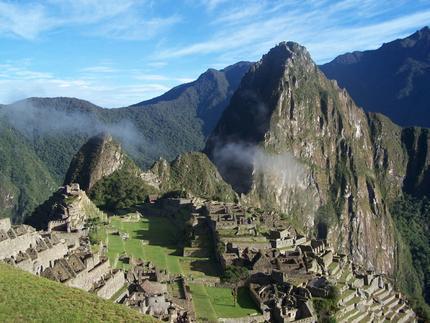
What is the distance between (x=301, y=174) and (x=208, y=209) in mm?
125108

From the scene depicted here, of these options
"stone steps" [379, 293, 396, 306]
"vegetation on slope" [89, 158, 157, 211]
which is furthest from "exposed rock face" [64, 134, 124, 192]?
"stone steps" [379, 293, 396, 306]

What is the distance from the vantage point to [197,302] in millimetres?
43094

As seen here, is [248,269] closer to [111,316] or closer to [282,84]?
[111,316]

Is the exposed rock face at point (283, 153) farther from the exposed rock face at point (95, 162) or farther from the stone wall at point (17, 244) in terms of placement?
the stone wall at point (17, 244)

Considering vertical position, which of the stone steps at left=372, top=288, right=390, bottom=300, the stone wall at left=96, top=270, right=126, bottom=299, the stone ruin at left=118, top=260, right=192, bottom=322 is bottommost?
→ the stone steps at left=372, top=288, right=390, bottom=300

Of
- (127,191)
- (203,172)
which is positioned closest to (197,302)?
(127,191)

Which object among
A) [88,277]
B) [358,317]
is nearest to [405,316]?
[358,317]

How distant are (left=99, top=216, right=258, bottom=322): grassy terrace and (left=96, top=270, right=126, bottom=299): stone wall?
4570 mm

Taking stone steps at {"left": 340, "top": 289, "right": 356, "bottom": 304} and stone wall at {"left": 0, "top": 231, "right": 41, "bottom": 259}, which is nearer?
stone wall at {"left": 0, "top": 231, "right": 41, "bottom": 259}

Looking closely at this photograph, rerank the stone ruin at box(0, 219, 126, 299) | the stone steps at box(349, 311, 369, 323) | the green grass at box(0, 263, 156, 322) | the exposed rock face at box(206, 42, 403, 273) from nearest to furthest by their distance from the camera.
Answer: the green grass at box(0, 263, 156, 322), the stone ruin at box(0, 219, 126, 299), the stone steps at box(349, 311, 369, 323), the exposed rock face at box(206, 42, 403, 273)

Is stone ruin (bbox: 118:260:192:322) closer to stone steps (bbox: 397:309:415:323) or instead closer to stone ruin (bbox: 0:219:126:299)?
stone ruin (bbox: 0:219:126:299)

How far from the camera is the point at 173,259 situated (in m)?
54.3

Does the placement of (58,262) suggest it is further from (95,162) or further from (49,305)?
(95,162)

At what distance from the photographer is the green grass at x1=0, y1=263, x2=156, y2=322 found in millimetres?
26375
